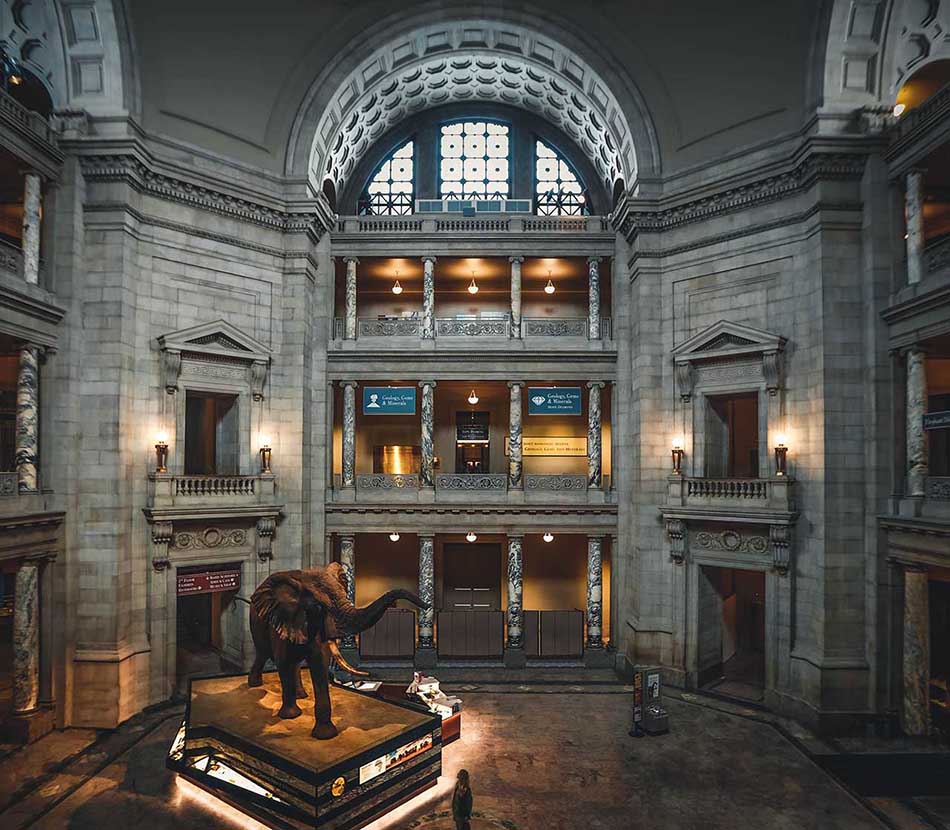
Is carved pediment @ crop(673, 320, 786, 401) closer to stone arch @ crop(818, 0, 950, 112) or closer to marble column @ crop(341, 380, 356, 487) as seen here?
stone arch @ crop(818, 0, 950, 112)

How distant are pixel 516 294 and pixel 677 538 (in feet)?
28.6

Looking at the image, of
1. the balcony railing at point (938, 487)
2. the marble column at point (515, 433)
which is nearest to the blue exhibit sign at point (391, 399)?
the marble column at point (515, 433)

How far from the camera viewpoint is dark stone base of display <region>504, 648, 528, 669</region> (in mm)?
19562

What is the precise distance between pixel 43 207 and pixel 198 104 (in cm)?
474

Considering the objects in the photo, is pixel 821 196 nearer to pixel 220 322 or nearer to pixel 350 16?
pixel 350 16

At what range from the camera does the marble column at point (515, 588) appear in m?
20.0

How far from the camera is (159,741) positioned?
46.3 feet

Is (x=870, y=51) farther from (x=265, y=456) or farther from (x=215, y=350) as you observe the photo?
(x=265, y=456)

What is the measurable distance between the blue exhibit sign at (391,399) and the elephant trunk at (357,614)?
352 inches

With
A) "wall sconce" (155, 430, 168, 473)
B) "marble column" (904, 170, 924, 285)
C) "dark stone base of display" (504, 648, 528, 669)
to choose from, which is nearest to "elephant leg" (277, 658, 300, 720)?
"wall sconce" (155, 430, 168, 473)

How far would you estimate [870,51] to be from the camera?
15.8 m

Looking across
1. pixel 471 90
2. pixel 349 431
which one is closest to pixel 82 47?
pixel 349 431

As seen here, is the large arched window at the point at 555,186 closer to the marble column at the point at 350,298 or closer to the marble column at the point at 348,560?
the marble column at the point at 350,298

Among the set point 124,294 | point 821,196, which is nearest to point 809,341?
point 821,196
